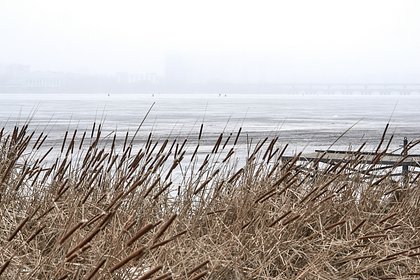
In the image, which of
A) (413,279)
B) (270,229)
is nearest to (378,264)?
(413,279)

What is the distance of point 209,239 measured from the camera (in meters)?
3.78

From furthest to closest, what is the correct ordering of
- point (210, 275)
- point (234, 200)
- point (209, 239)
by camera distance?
point (234, 200), point (209, 239), point (210, 275)

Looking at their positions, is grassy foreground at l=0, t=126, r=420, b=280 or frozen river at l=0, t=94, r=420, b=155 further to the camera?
frozen river at l=0, t=94, r=420, b=155

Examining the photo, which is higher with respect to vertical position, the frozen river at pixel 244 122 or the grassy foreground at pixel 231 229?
the grassy foreground at pixel 231 229

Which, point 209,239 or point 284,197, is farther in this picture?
point 284,197

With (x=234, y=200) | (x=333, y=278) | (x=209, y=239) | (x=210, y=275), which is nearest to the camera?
(x=210, y=275)

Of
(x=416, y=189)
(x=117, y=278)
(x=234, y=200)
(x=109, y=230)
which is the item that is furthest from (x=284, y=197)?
(x=117, y=278)

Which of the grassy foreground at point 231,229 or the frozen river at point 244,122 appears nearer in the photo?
the grassy foreground at point 231,229

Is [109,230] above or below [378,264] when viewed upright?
above

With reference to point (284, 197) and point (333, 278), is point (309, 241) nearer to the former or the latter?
point (333, 278)

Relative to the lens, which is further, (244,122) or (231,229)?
(244,122)

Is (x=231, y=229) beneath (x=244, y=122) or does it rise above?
above

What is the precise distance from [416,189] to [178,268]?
206 cm

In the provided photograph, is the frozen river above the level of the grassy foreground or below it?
below
